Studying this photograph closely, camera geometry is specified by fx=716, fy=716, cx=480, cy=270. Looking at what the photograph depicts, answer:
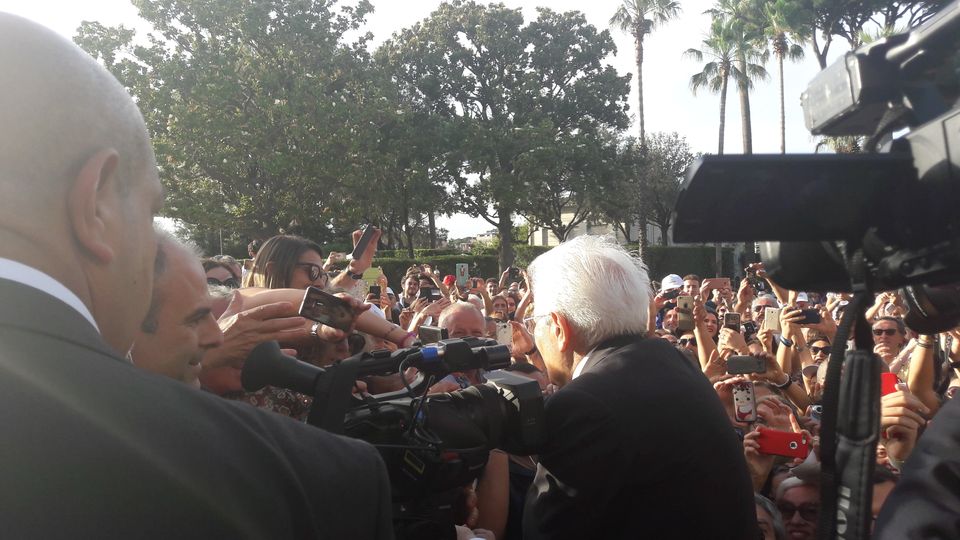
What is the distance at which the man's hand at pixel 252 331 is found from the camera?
2076 millimetres

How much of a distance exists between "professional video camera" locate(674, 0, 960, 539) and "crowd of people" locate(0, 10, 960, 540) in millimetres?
144

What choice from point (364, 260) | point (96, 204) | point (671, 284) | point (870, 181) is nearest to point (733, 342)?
point (364, 260)

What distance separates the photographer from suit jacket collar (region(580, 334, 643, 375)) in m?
2.27

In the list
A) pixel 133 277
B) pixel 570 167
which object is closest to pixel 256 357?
pixel 133 277

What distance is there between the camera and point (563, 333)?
7.91 feet

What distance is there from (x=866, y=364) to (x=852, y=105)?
15.2 inches

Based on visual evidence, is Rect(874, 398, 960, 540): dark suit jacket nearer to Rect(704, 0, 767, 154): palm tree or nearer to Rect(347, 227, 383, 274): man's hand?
Rect(347, 227, 383, 274): man's hand

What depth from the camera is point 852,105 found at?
100cm

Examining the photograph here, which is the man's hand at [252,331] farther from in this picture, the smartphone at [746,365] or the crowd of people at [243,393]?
the smartphone at [746,365]

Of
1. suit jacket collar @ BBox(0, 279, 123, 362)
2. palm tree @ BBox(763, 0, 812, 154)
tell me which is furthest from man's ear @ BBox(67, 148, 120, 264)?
palm tree @ BBox(763, 0, 812, 154)

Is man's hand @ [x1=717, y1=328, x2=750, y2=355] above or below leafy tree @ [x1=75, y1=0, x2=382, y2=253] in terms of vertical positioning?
below

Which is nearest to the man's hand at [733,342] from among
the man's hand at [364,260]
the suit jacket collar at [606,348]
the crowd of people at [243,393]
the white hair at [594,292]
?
the crowd of people at [243,393]

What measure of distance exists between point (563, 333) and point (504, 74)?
3588 centimetres

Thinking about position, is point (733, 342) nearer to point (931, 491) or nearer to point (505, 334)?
point (505, 334)
